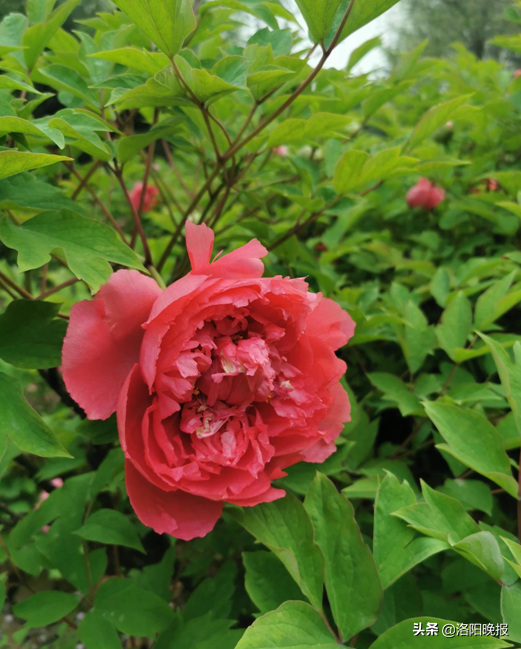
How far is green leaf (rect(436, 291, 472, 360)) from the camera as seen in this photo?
2.30 ft

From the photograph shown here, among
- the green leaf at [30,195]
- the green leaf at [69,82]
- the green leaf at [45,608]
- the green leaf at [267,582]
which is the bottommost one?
the green leaf at [45,608]

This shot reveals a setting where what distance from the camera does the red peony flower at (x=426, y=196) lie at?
119 centimetres

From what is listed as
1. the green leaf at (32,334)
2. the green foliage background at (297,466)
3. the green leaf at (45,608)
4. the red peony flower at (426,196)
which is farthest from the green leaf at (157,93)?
the red peony flower at (426,196)

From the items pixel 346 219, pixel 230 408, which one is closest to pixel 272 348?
pixel 230 408

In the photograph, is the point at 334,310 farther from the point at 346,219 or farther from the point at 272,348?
the point at 346,219

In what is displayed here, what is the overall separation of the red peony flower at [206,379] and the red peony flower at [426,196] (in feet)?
2.61

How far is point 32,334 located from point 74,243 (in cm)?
11

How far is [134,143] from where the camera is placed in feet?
1.87

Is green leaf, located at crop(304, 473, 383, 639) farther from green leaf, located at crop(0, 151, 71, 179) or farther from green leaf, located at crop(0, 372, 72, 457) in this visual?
green leaf, located at crop(0, 151, 71, 179)

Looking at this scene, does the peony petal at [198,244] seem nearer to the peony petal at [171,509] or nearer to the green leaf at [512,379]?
the peony petal at [171,509]

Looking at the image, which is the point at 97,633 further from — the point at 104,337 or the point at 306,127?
the point at 306,127

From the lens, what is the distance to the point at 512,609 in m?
0.40

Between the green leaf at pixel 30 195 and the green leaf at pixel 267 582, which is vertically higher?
the green leaf at pixel 30 195

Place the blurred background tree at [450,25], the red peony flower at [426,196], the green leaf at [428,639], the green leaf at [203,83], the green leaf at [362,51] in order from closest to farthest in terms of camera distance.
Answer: the green leaf at [428,639], the green leaf at [203,83], the green leaf at [362,51], the red peony flower at [426,196], the blurred background tree at [450,25]
